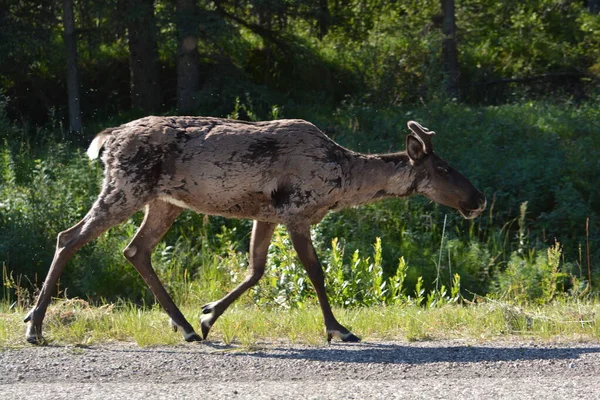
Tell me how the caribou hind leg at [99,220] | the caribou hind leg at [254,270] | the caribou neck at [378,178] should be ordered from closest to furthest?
the caribou hind leg at [99,220] < the caribou hind leg at [254,270] < the caribou neck at [378,178]

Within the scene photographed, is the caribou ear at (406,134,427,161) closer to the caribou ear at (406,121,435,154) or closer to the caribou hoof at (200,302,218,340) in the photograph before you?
the caribou ear at (406,121,435,154)

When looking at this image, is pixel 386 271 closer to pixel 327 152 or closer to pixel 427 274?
pixel 427 274

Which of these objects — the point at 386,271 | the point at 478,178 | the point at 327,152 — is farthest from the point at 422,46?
the point at 327,152

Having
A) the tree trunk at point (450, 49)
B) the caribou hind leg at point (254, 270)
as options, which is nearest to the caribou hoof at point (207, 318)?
the caribou hind leg at point (254, 270)

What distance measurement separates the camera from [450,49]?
2075 cm

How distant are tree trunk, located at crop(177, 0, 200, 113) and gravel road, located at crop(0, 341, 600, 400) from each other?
35.3 feet

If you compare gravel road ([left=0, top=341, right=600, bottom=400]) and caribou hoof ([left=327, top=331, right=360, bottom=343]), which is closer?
gravel road ([left=0, top=341, right=600, bottom=400])

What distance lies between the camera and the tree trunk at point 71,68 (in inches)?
706

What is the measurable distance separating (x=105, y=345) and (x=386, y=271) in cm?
688

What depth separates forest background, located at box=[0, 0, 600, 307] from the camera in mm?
12852

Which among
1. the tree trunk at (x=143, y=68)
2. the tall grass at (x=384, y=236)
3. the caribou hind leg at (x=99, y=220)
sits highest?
the caribou hind leg at (x=99, y=220)

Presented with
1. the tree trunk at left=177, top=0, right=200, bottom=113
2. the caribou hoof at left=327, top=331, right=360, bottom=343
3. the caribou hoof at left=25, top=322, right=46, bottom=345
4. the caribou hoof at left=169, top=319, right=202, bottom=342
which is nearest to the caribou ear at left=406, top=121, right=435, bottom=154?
the caribou hoof at left=327, top=331, right=360, bottom=343

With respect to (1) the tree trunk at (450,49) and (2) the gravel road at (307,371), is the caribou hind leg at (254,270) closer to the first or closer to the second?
(2) the gravel road at (307,371)

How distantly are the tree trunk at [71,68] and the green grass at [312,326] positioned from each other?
996 centimetres
